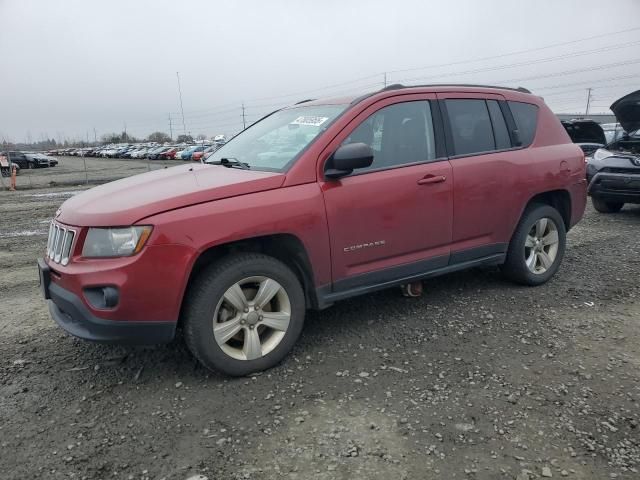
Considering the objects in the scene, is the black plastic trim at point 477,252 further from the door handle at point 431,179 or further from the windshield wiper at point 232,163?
the windshield wiper at point 232,163

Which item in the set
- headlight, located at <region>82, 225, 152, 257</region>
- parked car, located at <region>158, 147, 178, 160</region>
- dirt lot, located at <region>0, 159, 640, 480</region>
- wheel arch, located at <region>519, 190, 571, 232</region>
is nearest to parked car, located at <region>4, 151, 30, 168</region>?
parked car, located at <region>158, 147, 178, 160</region>

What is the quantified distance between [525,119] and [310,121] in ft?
7.03

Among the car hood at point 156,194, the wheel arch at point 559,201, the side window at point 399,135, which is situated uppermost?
the side window at point 399,135

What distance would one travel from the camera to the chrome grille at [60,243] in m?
2.98

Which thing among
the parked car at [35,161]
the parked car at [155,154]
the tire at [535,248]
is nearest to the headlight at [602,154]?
the tire at [535,248]

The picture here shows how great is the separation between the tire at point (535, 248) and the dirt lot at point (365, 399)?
0.93ft

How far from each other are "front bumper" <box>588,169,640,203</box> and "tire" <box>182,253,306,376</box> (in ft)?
21.5

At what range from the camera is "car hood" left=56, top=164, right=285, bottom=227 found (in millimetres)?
2861

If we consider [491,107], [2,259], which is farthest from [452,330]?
[2,259]

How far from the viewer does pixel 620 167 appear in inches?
305

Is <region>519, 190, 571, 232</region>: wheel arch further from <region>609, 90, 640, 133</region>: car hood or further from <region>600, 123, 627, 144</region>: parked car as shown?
<region>600, 123, 627, 144</region>: parked car

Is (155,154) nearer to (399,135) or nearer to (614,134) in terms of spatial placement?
(614,134)

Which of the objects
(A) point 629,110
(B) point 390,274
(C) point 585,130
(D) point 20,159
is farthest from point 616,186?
(D) point 20,159

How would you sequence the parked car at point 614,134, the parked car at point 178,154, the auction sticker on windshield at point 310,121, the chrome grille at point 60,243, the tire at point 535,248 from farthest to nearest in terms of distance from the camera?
1. the parked car at point 178,154
2. the parked car at point 614,134
3. the tire at point 535,248
4. the auction sticker on windshield at point 310,121
5. the chrome grille at point 60,243
